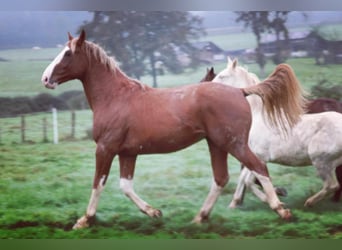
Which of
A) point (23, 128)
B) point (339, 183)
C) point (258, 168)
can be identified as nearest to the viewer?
point (258, 168)

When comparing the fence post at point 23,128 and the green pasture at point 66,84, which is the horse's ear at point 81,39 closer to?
the green pasture at point 66,84

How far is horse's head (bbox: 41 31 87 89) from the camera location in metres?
3.96

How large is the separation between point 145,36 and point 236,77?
689 millimetres

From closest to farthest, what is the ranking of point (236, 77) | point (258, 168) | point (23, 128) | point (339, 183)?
point (258, 168) → point (339, 183) → point (236, 77) → point (23, 128)

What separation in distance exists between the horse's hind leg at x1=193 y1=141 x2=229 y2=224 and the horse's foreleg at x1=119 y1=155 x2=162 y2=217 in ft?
0.94

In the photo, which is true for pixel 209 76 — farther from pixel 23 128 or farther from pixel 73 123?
pixel 23 128

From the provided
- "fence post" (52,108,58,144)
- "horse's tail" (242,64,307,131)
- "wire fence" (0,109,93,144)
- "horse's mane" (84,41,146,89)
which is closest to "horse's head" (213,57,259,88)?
"horse's tail" (242,64,307,131)

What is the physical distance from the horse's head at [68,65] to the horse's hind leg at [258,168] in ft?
3.80

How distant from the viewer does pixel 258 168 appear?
151 inches

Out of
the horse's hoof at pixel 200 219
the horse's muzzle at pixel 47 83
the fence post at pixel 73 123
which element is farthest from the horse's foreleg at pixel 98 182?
the horse's hoof at pixel 200 219

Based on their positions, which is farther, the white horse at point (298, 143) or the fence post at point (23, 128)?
the fence post at point (23, 128)

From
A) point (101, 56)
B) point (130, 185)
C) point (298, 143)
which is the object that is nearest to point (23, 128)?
point (101, 56)

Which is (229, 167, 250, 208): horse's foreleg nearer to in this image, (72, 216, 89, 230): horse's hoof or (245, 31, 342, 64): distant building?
(245, 31, 342, 64): distant building

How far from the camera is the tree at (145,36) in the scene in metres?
4.12
